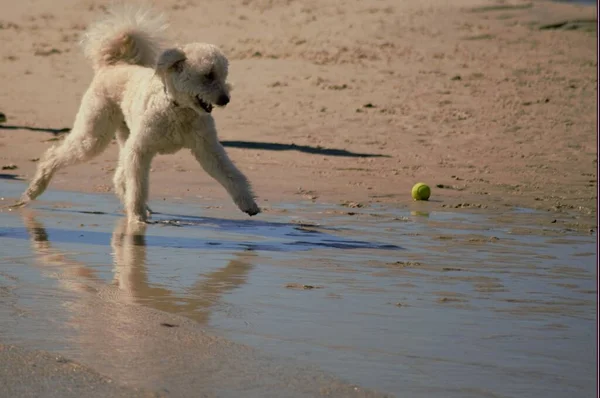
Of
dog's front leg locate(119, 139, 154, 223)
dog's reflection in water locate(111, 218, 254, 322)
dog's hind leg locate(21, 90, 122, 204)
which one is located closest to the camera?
dog's reflection in water locate(111, 218, 254, 322)

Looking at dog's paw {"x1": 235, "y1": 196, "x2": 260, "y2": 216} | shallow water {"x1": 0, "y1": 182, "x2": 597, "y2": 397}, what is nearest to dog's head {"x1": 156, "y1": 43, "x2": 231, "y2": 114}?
dog's paw {"x1": 235, "y1": 196, "x2": 260, "y2": 216}

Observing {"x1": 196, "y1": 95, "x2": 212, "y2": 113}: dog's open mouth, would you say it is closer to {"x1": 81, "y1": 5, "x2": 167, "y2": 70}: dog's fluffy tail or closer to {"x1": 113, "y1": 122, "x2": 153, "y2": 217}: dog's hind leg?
{"x1": 113, "y1": 122, "x2": 153, "y2": 217}: dog's hind leg

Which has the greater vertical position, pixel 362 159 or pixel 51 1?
pixel 51 1

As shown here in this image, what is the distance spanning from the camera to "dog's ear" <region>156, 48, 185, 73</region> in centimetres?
771

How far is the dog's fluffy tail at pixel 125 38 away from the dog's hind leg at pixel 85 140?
0.38m

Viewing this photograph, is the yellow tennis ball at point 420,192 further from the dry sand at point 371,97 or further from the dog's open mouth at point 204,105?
the dog's open mouth at point 204,105

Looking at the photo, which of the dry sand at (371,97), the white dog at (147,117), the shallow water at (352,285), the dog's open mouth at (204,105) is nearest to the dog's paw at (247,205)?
the white dog at (147,117)

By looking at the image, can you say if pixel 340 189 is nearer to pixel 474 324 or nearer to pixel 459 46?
pixel 474 324

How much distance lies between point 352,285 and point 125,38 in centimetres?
370

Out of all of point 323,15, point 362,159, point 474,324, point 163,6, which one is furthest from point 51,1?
point 474,324

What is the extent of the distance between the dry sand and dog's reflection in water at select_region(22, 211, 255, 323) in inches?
105

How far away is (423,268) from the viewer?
20.7 feet

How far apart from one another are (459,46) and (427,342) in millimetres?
13302

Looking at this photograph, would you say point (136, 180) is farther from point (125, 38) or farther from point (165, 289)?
point (165, 289)
